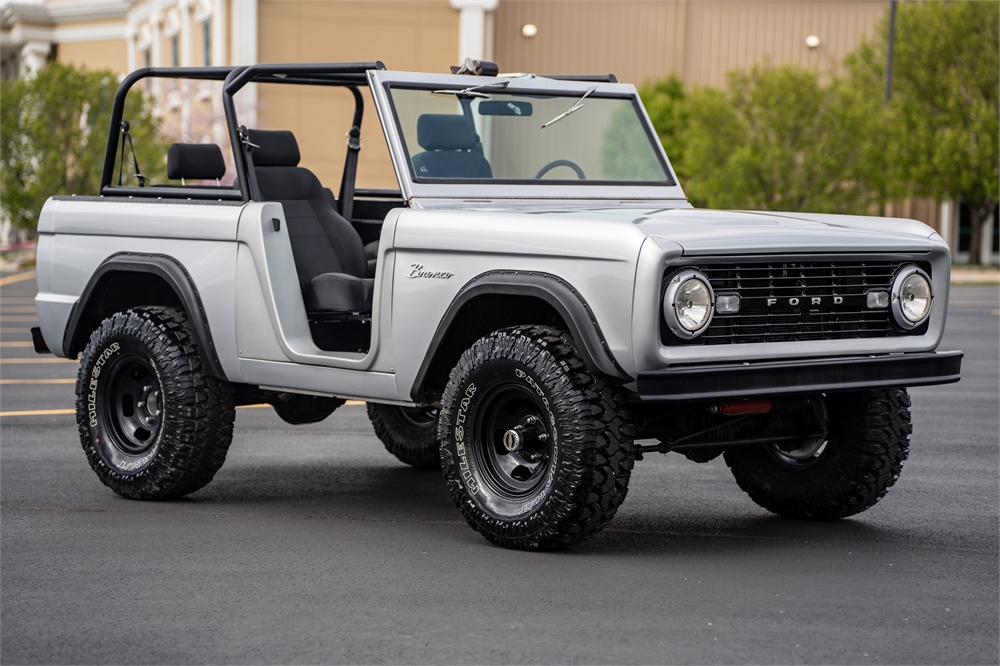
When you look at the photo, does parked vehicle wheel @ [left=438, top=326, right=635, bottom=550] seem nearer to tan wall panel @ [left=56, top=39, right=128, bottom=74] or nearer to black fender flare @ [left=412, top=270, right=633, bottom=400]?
black fender flare @ [left=412, top=270, right=633, bottom=400]

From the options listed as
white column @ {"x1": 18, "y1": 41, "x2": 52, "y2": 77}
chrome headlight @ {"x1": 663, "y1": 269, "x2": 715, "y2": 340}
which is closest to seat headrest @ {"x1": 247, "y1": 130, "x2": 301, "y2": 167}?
chrome headlight @ {"x1": 663, "y1": 269, "x2": 715, "y2": 340}

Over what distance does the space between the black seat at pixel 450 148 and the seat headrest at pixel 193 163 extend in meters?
1.08

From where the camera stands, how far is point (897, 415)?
21.1 feet

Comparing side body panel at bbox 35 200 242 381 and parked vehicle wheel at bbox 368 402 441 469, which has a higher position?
side body panel at bbox 35 200 242 381

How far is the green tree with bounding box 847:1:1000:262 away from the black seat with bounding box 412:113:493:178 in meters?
32.3

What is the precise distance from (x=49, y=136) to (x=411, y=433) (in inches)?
1110

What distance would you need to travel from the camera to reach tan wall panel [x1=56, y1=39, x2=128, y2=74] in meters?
51.9

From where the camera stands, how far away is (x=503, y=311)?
6133mm

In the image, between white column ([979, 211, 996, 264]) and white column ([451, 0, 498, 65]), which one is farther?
white column ([979, 211, 996, 264])

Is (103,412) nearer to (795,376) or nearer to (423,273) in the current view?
(423,273)

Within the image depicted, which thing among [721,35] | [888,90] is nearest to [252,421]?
[888,90]

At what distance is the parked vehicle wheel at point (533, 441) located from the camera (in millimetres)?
5535

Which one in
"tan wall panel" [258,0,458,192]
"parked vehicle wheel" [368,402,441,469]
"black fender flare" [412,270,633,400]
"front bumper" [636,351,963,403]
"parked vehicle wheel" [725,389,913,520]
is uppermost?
"tan wall panel" [258,0,458,192]

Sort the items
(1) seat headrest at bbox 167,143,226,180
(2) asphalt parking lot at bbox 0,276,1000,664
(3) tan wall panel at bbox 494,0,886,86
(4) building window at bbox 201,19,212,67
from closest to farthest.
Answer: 1. (2) asphalt parking lot at bbox 0,276,1000,664
2. (1) seat headrest at bbox 167,143,226,180
3. (4) building window at bbox 201,19,212,67
4. (3) tan wall panel at bbox 494,0,886,86
